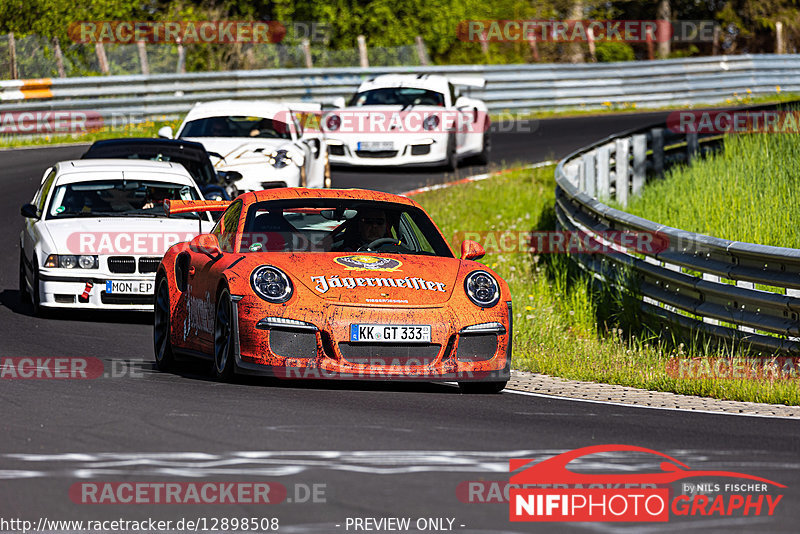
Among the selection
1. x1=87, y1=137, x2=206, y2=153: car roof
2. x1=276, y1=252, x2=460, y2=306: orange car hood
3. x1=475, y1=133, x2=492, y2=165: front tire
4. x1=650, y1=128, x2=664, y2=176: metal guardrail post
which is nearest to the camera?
x1=276, y1=252, x2=460, y2=306: orange car hood

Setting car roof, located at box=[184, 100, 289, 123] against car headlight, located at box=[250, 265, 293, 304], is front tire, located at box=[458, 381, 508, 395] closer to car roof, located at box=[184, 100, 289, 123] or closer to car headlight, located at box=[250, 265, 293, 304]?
car headlight, located at box=[250, 265, 293, 304]

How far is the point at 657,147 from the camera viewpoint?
71.3 ft

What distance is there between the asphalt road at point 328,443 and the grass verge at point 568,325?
3.58 ft

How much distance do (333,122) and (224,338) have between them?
14768 millimetres

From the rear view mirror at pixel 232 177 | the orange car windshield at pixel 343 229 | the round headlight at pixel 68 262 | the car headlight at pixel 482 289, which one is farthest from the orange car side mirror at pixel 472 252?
the rear view mirror at pixel 232 177

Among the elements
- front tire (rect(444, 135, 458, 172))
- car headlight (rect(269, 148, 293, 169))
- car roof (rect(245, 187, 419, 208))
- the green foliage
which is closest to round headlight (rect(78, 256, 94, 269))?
car roof (rect(245, 187, 419, 208))

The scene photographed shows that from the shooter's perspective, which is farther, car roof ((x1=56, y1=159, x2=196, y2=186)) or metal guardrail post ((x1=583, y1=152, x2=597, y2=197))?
metal guardrail post ((x1=583, y1=152, x2=597, y2=197))

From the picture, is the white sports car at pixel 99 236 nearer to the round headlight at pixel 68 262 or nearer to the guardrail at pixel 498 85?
the round headlight at pixel 68 262

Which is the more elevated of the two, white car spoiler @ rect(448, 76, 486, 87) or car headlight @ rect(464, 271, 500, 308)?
car headlight @ rect(464, 271, 500, 308)

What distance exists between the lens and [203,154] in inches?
655

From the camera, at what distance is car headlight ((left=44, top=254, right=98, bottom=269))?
498 inches

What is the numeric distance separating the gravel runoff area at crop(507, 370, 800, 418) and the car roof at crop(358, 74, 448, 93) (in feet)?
47.6

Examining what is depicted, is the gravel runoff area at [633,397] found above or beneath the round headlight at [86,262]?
beneath

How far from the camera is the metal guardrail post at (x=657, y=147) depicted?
71.0 feet
